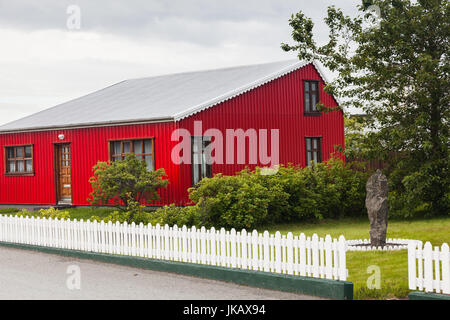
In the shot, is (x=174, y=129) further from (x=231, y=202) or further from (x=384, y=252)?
(x=384, y=252)

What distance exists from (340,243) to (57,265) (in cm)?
632

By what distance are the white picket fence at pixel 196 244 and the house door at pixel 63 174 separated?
8.98 meters

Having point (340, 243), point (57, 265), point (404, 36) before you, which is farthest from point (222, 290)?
point (404, 36)

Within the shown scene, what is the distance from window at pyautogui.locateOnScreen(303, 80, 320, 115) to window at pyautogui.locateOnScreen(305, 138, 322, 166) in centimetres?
122

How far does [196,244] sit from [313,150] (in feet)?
53.3

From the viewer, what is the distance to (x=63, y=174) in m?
26.2

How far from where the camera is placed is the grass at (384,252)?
9443 millimetres

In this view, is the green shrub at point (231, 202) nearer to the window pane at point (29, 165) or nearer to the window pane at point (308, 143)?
the window pane at point (308, 143)

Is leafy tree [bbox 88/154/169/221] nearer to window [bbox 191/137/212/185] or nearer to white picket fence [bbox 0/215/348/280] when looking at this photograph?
window [bbox 191/137/212/185]

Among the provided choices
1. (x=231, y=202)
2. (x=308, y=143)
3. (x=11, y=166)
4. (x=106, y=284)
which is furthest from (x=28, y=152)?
(x=106, y=284)

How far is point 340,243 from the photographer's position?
9.44m

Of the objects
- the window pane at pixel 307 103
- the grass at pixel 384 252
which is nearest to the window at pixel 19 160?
the window pane at pixel 307 103
